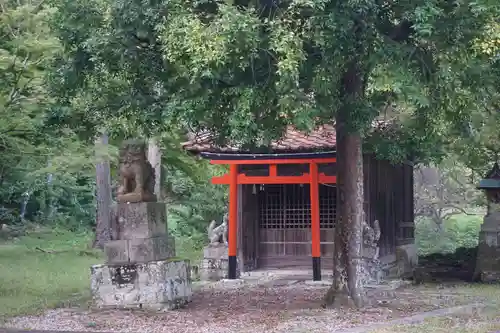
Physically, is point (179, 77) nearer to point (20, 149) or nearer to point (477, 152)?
point (20, 149)

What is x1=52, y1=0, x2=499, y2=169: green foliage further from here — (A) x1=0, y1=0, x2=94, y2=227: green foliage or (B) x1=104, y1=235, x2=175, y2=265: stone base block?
(B) x1=104, y1=235, x2=175, y2=265: stone base block

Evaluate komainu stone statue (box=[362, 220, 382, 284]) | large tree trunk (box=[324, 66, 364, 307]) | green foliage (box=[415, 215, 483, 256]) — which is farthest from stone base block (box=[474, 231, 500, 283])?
green foliage (box=[415, 215, 483, 256])

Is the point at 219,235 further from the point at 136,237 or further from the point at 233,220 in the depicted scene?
the point at 136,237

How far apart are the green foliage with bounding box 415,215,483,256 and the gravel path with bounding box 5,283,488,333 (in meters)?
14.1

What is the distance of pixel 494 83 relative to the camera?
460 inches

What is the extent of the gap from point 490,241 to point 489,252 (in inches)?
9.9

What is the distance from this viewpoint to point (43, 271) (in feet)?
70.0

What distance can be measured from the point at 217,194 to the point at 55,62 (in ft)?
52.8

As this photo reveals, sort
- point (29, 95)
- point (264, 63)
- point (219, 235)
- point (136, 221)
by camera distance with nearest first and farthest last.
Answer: point (264, 63)
point (136, 221)
point (29, 95)
point (219, 235)

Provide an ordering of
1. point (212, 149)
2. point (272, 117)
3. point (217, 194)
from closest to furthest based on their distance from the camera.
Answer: point (272, 117) < point (212, 149) < point (217, 194)

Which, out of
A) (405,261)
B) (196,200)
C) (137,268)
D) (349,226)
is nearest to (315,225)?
(405,261)

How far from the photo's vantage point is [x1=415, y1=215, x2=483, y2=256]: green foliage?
28.7 meters

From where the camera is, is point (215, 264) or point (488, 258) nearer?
point (488, 258)

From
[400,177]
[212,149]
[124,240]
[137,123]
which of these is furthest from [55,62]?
[400,177]
